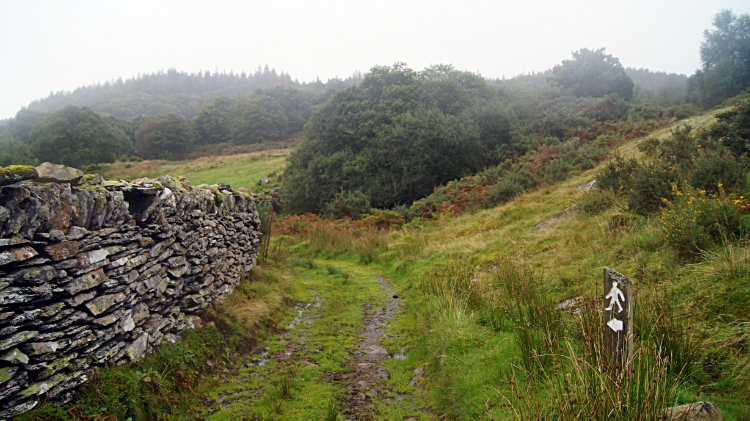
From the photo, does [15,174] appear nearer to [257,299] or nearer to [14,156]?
[257,299]

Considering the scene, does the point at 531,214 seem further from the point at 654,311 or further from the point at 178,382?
the point at 178,382

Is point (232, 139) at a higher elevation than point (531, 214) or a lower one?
higher

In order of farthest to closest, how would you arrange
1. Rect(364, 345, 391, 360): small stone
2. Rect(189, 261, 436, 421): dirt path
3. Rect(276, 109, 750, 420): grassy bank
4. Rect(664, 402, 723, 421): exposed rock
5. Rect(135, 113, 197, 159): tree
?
1. Rect(135, 113, 197, 159): tree
2. Rect(364, 345, 391, 360): small stone
3. Rect(189, 261, 436, 421): dirt path
4. Rect(276, 109, 750, 420): grassy bank
5. Rect(664, 402, 723, 421): exposed rock

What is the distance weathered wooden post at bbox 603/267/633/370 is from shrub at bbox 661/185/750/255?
3.36 metres

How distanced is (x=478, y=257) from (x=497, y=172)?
13.7 metres

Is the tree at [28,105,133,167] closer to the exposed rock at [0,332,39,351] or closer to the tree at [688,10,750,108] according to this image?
the exposed rock at [0,332,39,351]

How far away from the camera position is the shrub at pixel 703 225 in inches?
203

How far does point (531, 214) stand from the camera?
12.8 meters

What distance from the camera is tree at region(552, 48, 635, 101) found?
4225 centimetres

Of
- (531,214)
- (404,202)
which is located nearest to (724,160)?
(531,214)

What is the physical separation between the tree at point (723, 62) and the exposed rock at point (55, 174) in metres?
42.5

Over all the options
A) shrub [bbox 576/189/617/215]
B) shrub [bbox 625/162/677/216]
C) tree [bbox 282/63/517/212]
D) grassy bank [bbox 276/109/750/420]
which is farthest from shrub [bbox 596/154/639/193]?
tree [bbox 282/63/517/212]

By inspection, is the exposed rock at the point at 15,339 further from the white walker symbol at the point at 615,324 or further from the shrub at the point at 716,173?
the shrub at the point at 716,173

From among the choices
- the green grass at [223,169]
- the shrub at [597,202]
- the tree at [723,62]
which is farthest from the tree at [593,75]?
the shrub at [597,202]
